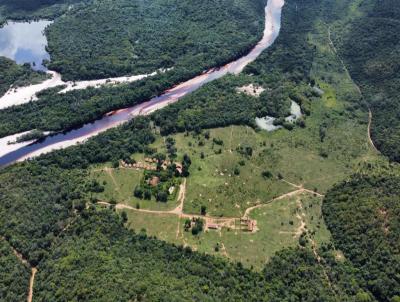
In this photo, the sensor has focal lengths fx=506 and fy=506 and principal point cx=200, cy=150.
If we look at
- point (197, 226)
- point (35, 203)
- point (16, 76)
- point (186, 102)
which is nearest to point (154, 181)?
point (197, 226)

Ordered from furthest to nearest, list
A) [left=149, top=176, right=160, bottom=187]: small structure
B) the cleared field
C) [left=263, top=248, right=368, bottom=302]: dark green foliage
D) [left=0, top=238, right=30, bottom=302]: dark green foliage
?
[left=149, top=176, right=160, bottom=187]: small structure, the cleared field, [left=263, top=248, right=368, bottom=302]: dark green foliage, [left=0, top=238, right=30, bottom=302]: dark green foliage

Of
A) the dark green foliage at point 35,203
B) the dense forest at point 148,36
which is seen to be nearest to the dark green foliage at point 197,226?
the dark green foliage at point 35,203

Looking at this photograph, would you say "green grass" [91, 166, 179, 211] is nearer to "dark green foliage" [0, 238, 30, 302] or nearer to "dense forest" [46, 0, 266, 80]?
"dark green foliage" [0, 238, 30, 302]

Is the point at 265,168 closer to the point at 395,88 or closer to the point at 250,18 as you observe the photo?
the point at 395,88

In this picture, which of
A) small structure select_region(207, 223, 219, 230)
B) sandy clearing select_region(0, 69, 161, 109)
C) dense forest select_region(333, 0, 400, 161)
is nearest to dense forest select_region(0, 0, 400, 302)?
sandy clearing select_region(0, 69, 161, 109)

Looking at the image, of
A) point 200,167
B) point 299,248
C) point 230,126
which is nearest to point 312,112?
point 230,126
